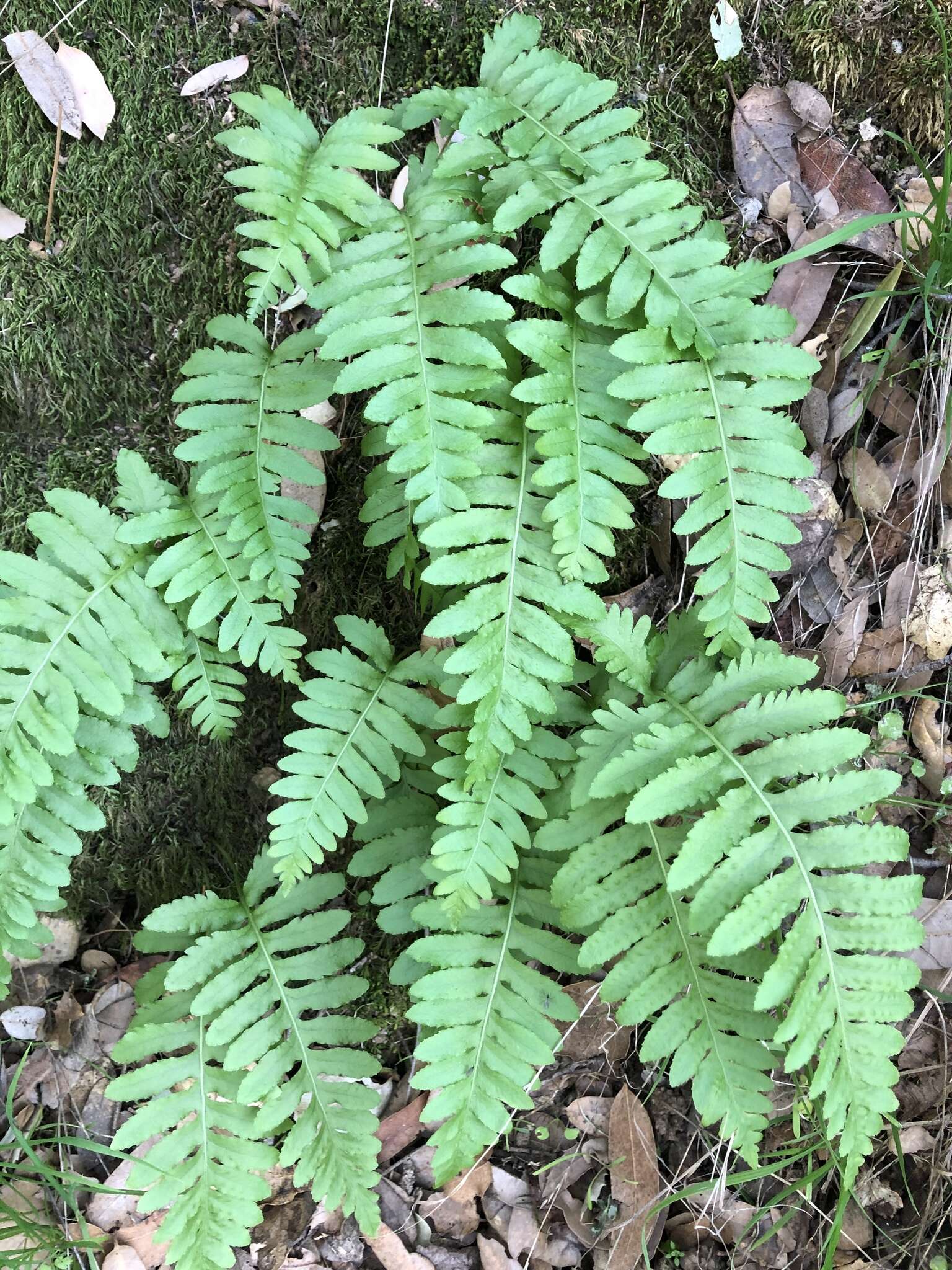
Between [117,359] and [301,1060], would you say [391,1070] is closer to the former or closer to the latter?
[301,1060]

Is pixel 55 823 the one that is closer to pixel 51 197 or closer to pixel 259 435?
pixel 259 435

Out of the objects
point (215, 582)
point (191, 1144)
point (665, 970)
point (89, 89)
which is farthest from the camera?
point (89, 89)

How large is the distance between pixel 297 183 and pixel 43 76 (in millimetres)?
1016

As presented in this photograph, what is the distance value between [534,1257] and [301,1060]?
104cm

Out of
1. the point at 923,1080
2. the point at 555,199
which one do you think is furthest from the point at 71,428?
the point at 923,1080

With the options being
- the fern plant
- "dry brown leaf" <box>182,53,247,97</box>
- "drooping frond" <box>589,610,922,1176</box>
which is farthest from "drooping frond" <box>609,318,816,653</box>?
"dry brown leaf" <box>182,53,247,97</box>

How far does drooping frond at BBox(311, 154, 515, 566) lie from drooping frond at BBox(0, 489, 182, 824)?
30.7 inches

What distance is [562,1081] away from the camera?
301cm

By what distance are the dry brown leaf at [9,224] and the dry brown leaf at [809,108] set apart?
2384 mm

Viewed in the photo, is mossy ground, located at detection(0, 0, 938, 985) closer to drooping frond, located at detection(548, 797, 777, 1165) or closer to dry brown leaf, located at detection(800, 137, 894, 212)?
dry brown leaf, located at detection(800, 137, 894, 212)

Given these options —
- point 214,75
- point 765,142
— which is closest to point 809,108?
point 765,142

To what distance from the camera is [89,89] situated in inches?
106

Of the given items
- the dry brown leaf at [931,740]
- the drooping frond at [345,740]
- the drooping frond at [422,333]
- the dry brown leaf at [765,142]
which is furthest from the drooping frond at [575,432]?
the dry brown leaf at [931,740]

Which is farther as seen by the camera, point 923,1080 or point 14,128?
point 923,1080
